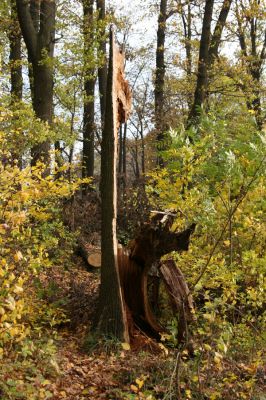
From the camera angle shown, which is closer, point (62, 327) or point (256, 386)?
point (256, 386)

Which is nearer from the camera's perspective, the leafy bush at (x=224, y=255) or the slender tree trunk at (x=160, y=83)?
the leafy bush at (x=224, y=255)

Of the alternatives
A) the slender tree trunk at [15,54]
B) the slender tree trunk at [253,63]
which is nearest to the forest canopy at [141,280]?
the slender tree trunk at [15,54]

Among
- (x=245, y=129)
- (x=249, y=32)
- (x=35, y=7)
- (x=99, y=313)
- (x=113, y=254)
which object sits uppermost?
(x=249, y=32)

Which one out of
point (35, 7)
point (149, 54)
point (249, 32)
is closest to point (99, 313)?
point (35, 7)

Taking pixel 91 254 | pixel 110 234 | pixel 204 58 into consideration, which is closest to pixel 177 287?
pixel 110 234

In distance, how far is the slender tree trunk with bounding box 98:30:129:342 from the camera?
587 centimetres

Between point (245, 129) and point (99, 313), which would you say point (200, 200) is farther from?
point (245, 129)

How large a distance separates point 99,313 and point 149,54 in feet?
69.4

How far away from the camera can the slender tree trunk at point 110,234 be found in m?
5.87

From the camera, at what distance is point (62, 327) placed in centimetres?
642

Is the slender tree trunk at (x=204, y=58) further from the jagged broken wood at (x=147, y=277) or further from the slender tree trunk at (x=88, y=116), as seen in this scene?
the jagged broken wood at (x=147, y=277)

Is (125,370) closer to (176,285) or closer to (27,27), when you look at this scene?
(176,285)

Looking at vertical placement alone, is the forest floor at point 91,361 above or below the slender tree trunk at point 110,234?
below

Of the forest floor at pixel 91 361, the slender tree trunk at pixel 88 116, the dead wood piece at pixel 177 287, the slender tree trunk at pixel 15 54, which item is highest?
the slender tree trunk at pixel 15 54
